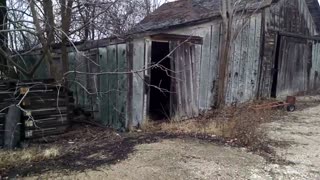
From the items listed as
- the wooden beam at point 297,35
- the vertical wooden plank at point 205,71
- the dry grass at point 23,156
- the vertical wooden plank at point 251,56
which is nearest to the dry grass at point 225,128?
the vertical wooden plank at point 205,71

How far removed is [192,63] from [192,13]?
308 cm

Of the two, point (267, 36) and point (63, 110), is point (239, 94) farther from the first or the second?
point (63, 110)

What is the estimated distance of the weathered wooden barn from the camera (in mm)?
7523

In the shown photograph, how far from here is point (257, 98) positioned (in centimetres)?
1181

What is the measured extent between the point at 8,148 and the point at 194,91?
4.76 meters

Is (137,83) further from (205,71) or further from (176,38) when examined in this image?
(205,71)

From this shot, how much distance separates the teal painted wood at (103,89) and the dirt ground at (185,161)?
152 centimetres

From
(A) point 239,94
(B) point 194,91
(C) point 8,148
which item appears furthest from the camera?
(A) point 239,94

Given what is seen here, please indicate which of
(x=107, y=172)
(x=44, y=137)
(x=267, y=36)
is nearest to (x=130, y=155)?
(x=107, y=172)

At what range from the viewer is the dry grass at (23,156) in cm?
507

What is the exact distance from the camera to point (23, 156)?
5441mm

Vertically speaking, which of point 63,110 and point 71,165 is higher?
point 63,110

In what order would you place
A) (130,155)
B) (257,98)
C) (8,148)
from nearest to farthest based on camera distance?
1. (130,155)
2. (8,148)
3. (257,98)

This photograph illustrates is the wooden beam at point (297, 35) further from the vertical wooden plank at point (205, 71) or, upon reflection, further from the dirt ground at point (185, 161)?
the dirt ground at point (185, 161)
